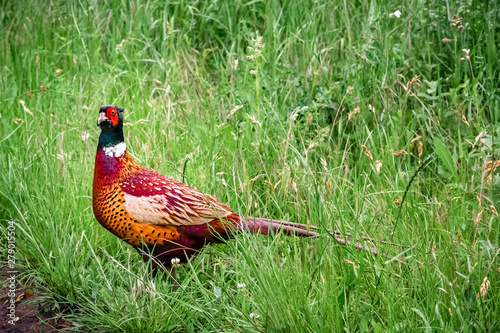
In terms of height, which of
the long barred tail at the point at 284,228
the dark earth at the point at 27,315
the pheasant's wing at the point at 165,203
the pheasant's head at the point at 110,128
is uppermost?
the pheasant's head at the point at 110,128

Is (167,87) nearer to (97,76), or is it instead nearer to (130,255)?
(97,76)

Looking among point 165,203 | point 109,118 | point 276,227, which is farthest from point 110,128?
point 276,227

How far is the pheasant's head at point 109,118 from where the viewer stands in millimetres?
3057

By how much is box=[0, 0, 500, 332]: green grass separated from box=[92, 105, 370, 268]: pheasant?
0.11m

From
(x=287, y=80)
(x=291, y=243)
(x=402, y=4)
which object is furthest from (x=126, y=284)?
(x=402, y=4)

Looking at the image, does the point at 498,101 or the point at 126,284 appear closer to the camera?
the point at 126,284

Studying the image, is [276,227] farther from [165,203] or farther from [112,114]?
[112,114]

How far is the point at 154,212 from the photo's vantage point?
9.55 feet

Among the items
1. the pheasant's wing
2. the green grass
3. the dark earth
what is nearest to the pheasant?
the pheasant's wing

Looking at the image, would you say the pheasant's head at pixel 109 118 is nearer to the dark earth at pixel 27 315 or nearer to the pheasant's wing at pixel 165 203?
the pheasant's wing at pixel 165 203

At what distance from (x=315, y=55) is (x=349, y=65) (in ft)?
0.85

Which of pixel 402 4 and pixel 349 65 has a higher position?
pixel 402 4

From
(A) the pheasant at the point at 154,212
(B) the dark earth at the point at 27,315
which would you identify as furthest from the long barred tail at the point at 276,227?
(B) the dark earth at the point at 27,315

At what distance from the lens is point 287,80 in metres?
4.32
